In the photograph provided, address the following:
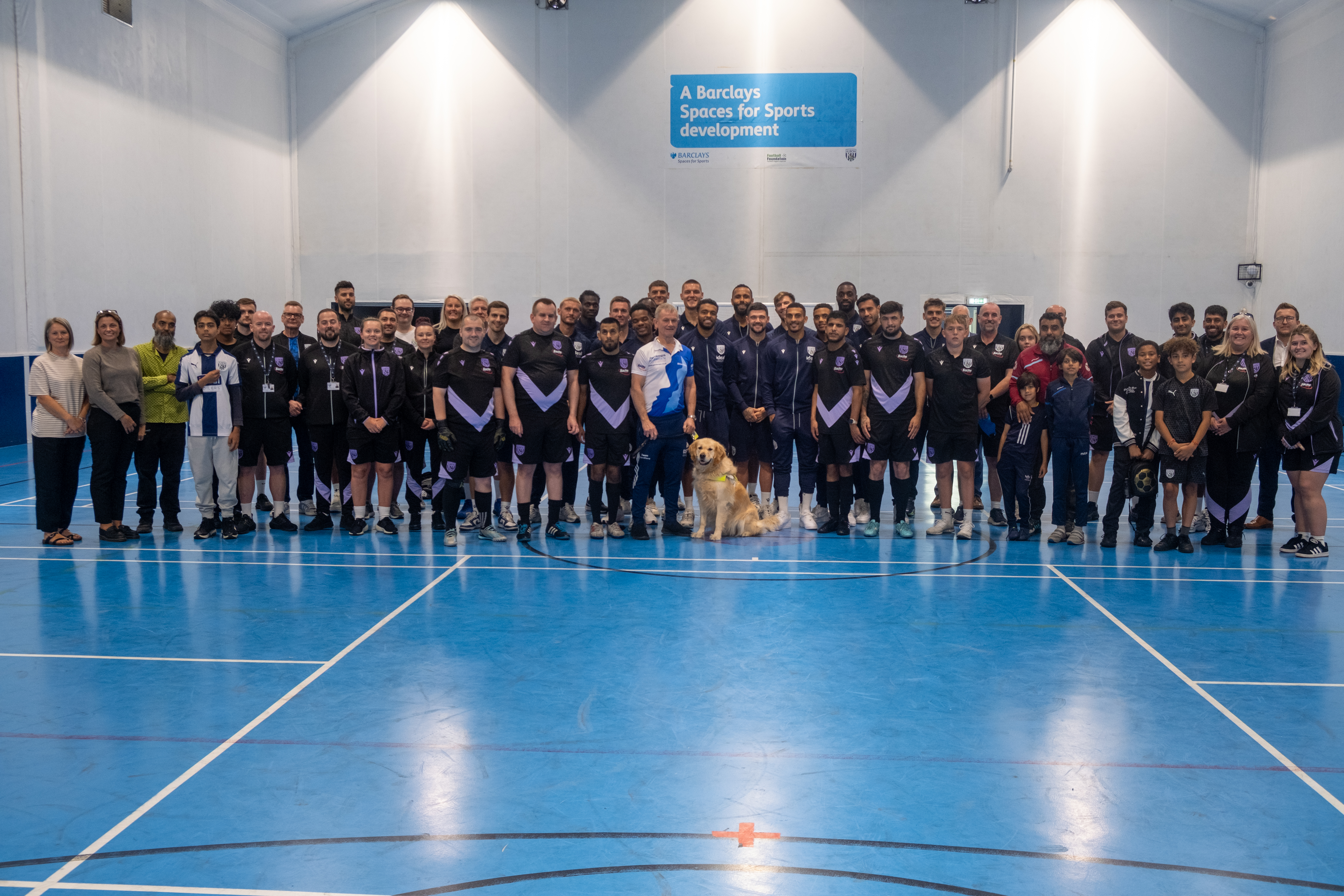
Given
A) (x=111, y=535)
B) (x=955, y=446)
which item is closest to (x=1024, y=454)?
(x=955, y=446)

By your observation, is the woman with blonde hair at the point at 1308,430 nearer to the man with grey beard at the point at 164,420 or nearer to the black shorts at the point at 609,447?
the black shorts at the point at 609,447

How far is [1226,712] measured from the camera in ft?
15.2

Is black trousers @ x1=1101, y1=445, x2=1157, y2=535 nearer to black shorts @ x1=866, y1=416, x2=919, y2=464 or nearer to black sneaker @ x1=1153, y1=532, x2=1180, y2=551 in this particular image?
black sneaker @ x1=1153, y1=532, x2=1180, y2=551

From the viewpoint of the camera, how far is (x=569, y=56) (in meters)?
17.9

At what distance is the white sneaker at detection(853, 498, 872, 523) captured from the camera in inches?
372

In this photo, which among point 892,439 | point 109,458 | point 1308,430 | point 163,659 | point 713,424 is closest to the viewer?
point 163,659

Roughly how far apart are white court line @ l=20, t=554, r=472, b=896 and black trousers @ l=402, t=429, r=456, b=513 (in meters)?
2.38

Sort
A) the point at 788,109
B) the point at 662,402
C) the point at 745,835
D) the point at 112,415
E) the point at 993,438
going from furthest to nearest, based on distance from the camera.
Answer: the point at 788,109, the point at 993,438, the point at 662,402, the point at 112,415, the point at 745,835

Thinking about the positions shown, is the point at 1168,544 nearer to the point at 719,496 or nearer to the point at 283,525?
the point at 719,496

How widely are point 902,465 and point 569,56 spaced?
12222mm

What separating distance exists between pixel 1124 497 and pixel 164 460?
8139 millimetres

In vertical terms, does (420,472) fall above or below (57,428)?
below

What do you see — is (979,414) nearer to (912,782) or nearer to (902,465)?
(902,465)

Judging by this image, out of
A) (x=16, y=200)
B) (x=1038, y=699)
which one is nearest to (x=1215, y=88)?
(x=1038, y=699)
